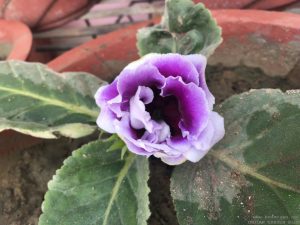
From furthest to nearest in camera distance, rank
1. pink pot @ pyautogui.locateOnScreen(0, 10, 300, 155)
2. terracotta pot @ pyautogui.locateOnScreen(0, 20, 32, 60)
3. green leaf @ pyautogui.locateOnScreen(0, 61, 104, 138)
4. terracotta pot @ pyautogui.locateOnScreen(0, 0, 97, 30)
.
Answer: terracotta pot @ pyautogui.locateOnScreen(0, 0, 97, 30) < terracotta pot @ pyautogui.locateOnScreen(0, 20, 32, 60) < pink pot @ pyautogui.locateOnScreen(0, 10, 300, 155) < green leaf @ pyautogui.locateOnScreen(0, 61, 104, 138)

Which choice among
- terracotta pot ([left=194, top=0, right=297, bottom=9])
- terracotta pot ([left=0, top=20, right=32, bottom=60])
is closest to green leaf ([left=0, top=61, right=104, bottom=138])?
terracotta pot ([left=0, top=20, right=32, bottom=60])

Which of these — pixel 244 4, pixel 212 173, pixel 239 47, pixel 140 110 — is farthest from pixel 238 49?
pixel 140 110

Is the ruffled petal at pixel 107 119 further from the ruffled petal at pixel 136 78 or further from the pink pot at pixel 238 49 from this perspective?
the pink pot at pixel 238 49

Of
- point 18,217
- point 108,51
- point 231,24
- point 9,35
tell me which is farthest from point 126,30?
point 18,217

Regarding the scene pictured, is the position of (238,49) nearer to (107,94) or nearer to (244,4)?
(244,4)

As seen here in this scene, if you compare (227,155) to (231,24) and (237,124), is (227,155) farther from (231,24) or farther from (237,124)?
(231,24)

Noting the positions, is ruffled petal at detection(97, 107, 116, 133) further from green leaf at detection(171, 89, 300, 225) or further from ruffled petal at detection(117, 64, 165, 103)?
green leaf at detection(171, 89, 300, 225)
